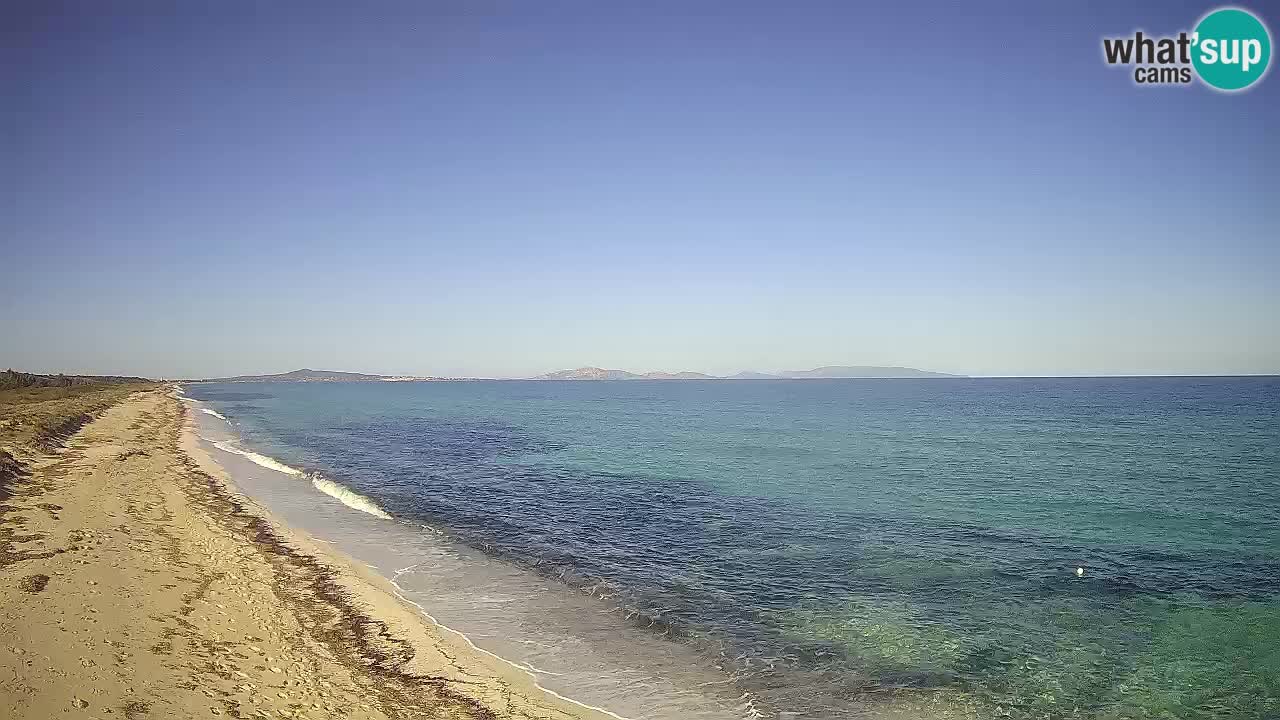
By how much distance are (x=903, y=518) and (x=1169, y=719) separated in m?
14.0

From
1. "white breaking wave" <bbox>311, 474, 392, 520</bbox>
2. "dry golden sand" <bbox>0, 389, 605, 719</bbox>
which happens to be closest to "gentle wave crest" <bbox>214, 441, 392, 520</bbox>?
"white breaking wave" <bbox>311, 474, 392, 520</bbox>

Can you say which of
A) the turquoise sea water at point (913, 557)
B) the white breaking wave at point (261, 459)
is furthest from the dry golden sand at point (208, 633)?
the white breaking wave at point (261, 459)

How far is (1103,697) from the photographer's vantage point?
1088 centimetres

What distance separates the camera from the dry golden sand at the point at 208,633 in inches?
364

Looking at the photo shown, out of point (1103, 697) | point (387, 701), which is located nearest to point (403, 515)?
point (387, 701)

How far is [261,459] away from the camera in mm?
38969

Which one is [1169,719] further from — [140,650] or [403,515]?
[403,515]

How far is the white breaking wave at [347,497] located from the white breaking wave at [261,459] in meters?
3.36

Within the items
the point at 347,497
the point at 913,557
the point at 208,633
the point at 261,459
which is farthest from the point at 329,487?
the point at 913,557

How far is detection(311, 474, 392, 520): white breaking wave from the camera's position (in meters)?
24.9

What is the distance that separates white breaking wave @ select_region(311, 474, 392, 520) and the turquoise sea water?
65 centimetres

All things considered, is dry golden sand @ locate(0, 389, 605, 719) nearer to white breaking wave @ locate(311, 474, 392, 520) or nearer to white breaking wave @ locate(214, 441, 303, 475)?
white breaking wave @ locate(311, 474, 392, 520)

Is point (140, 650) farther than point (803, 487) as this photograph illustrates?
No

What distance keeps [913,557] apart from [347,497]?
22887 millimetres
